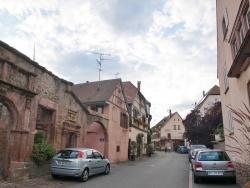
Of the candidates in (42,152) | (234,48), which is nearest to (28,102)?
(42,152)

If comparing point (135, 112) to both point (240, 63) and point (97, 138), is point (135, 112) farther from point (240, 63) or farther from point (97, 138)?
point (240, 63)

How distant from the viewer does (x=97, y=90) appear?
26.5 meters

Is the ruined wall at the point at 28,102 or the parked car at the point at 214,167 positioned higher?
the ruined wall at the point at 28,102

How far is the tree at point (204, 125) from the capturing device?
108 ft

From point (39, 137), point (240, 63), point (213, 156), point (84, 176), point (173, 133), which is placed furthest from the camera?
point (173, 133)

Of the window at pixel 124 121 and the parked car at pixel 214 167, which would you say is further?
the window at pixel 124 121

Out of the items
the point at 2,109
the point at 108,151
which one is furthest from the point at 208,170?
the point at 108,151

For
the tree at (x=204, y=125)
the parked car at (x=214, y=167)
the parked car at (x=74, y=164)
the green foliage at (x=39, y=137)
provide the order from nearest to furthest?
the parked car at (x=214, y=167), the parked car at (x=74, y=164), the green foliage at (x=39, y=137), the tree at (x=204, y=125)

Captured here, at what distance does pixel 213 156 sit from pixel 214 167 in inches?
23.9

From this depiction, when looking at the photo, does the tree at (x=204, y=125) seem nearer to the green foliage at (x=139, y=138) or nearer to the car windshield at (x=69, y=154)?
the green foliage at (x=139, y=138)

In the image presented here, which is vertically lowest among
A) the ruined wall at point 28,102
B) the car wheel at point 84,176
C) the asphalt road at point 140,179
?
the asphalt road at point 140,179

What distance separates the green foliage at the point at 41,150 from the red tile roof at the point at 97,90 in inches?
411

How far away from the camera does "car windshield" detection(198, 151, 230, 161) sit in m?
11.3

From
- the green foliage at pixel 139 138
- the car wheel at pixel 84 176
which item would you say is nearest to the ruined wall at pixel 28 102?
the car wheel at pixel 84 176
